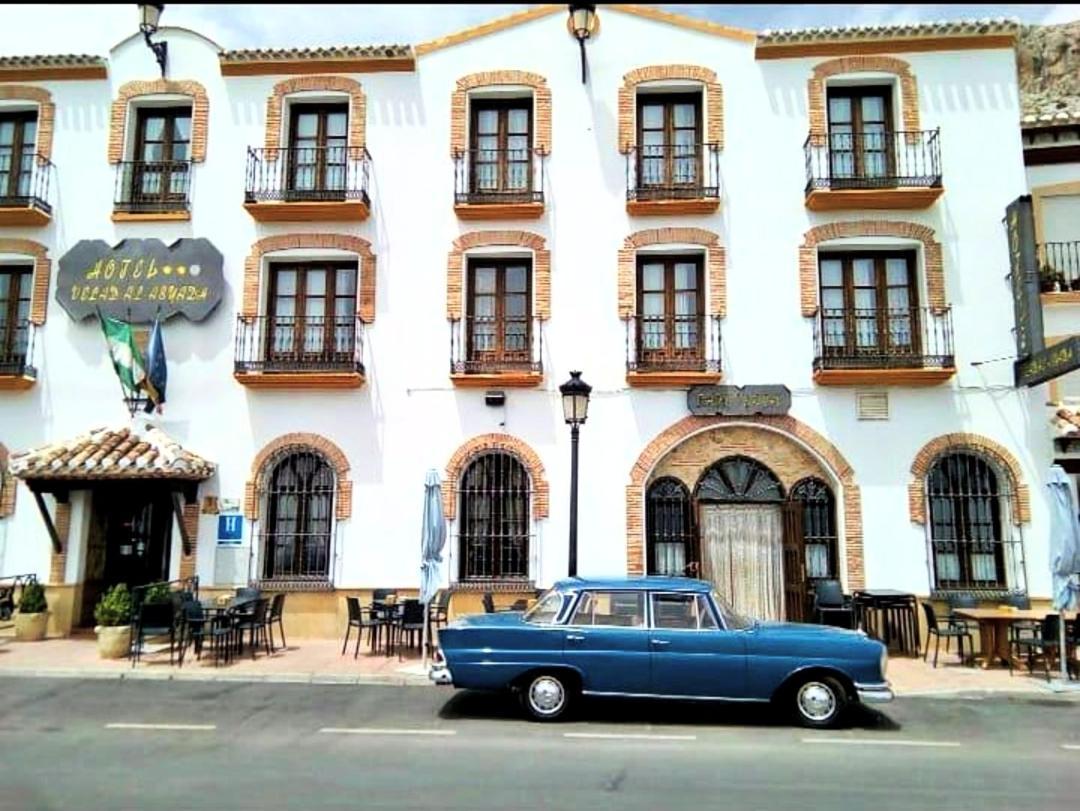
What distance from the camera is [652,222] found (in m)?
14.8

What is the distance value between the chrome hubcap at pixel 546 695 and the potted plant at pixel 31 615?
31.5 ft

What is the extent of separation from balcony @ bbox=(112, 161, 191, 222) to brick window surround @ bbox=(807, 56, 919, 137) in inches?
461

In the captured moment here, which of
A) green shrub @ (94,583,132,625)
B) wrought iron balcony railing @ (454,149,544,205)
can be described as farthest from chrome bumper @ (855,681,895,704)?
green shrub @ (94,583,132,625)

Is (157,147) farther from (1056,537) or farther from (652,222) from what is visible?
(1056,537)

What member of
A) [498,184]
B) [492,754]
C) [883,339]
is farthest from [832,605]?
[498,184]

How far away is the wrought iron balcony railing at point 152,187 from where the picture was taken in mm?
15398

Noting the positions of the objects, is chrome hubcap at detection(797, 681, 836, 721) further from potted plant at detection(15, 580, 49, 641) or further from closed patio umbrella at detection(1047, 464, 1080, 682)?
potted plant at detection(15, 580, 49, 641)

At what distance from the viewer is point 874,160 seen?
14.9 m

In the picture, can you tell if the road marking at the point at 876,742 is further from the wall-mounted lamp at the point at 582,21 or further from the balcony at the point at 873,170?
the wall-mounted lamp at the point at 582,21

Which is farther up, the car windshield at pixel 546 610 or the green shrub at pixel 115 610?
the car windshield at pixel 546 610

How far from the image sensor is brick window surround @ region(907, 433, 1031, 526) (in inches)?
535

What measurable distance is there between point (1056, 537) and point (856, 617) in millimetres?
3134

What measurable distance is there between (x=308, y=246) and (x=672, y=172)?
22.4 ft

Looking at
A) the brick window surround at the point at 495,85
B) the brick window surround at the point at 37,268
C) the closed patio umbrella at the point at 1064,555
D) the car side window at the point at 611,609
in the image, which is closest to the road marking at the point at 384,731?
the car side window at the point at 611,609
